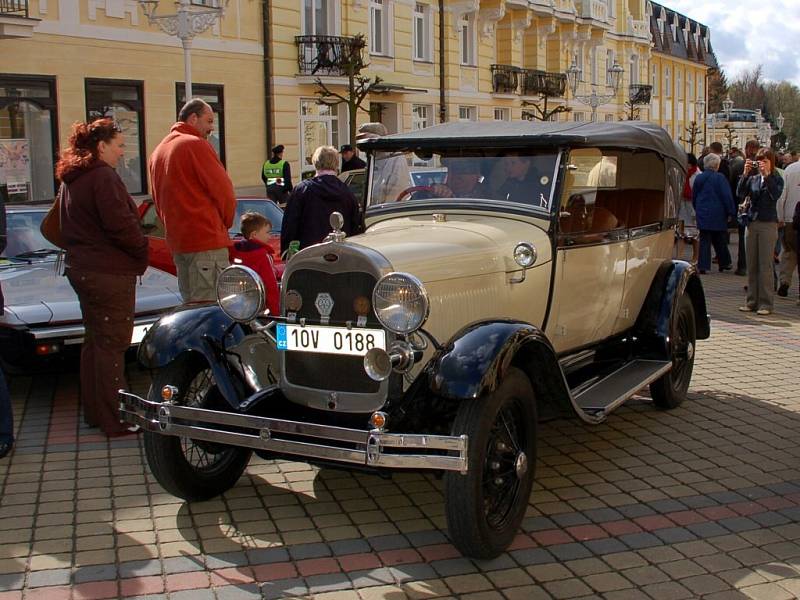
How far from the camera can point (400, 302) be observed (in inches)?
167

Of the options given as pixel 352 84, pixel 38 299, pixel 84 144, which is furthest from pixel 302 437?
pixel 352 84

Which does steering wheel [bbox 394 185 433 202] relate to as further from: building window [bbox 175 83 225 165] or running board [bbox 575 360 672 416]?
building window [bbox 175 83 225 165]

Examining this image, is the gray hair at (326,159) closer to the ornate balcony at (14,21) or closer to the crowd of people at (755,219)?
the crowd of people at (755,219)

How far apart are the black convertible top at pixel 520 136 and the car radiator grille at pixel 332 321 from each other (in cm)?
153

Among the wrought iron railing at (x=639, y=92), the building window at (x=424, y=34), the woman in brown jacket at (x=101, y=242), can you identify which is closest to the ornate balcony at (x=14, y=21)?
the woman in brown jacket at (x=101, y=242)

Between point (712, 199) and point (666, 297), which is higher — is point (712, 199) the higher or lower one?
the higher one

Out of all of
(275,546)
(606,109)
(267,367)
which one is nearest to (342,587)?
(275,546)

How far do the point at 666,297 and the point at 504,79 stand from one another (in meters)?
28.1

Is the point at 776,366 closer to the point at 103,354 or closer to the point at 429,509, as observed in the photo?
the point at 429,509

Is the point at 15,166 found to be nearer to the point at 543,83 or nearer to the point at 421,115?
the point at 421,115

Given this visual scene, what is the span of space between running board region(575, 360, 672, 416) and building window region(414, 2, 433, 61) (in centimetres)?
2397

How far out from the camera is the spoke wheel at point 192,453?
4.82 meters

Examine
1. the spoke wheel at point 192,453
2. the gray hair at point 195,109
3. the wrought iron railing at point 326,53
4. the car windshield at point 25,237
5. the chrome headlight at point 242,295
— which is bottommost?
the spoke wheel at point 192,453

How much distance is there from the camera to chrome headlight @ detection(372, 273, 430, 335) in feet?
13.8
